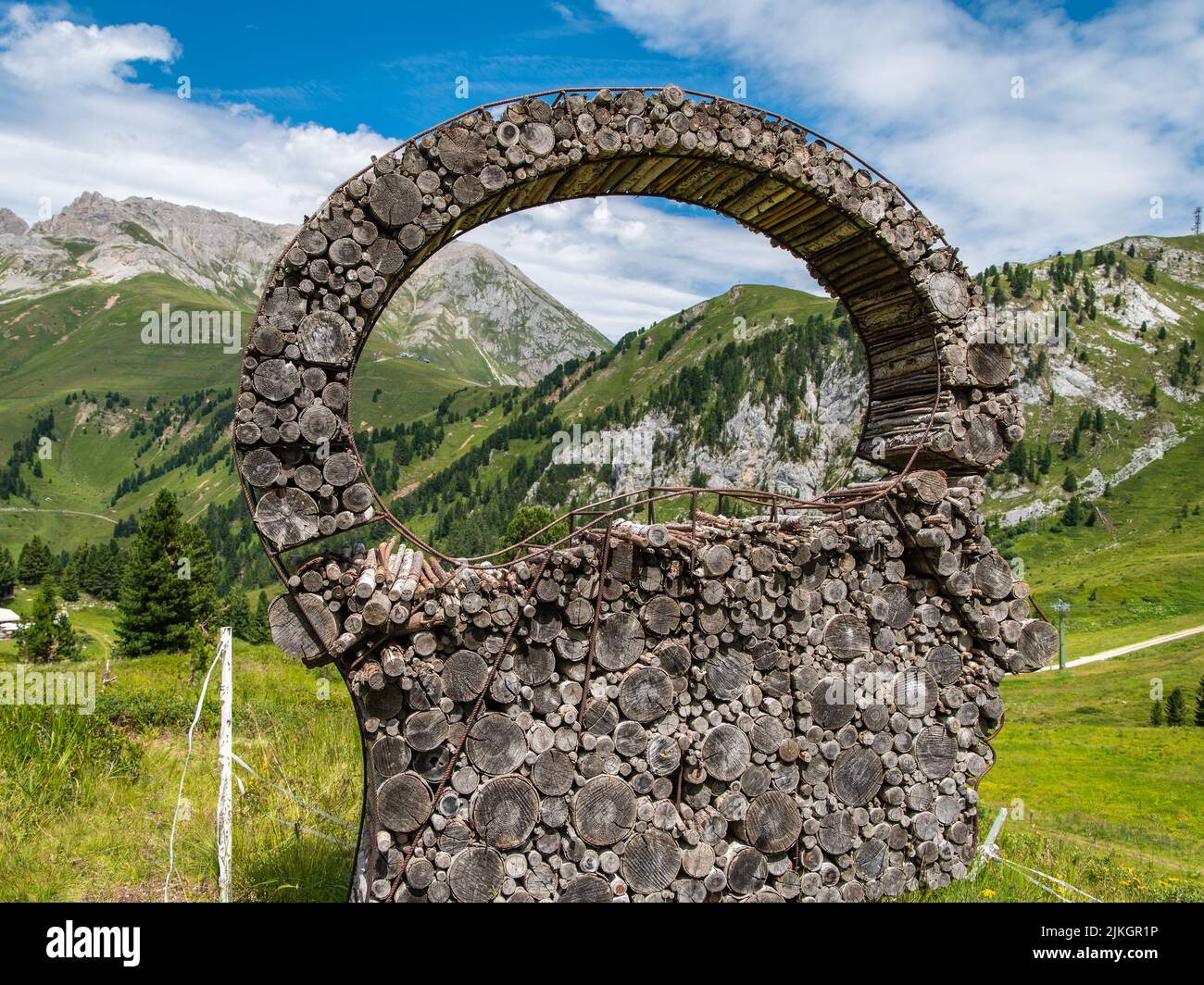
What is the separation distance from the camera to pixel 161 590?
5469cm

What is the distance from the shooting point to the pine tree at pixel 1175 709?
Answer: 3719 cm

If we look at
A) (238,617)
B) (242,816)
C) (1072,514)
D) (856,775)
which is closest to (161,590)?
(238,617)

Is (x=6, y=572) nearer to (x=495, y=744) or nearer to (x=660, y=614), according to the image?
(x=495, y=744)

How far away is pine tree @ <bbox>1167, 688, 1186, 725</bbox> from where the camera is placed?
37188 mm

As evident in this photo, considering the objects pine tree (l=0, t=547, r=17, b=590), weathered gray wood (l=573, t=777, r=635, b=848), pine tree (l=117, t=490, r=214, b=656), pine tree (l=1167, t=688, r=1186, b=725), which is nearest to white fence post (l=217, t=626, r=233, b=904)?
weathered gray wood (l=573, t=777, r=635, b=848)

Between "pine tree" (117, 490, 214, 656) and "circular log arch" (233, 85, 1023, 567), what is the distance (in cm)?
5077

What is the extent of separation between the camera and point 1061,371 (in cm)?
15162

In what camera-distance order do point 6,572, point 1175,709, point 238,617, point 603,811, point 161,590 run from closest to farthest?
1. point 603,811
2. point 1175,709
3. point 161,590
4. point 238,617
5. point 6,572

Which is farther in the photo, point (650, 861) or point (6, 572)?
point (6, 572)

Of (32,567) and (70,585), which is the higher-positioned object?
(32,567)

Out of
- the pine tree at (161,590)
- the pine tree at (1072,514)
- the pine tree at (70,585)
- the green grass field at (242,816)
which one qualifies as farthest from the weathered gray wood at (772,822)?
the pine tree at (70,585)

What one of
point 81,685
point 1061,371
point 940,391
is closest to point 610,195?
point 940,391

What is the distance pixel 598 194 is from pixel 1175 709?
42176 mm
